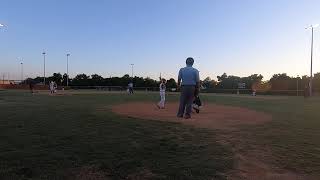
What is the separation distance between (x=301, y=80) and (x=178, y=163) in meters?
88.3

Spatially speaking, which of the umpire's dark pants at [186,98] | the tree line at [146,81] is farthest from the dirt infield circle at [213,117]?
the tree line at [146,81]

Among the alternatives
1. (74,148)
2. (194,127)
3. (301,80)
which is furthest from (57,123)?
(301,80)

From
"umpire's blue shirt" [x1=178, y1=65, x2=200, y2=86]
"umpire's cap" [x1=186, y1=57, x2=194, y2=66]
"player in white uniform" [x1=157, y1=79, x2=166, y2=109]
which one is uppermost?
"umpire's cap" [x1=186, y1=57, x2=194, y2=66]

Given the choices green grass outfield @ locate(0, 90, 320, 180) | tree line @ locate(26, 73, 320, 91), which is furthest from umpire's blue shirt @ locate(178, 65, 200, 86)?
tree line @ locate(26, 73, 320, 91)

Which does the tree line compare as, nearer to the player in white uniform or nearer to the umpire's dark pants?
the player in white uniform

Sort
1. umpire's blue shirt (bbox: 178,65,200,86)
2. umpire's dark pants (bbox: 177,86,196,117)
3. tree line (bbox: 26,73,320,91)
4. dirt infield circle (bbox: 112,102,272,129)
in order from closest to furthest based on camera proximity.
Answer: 1. dirt infield circle (bbox: 112,102,272,129)
2. umpire's blue shirt (bbox: 178,65,200,86)
3. umpire's dark pants (bbox: 177,86,196,117)
4. tree line (bbox: 26,73,320,91)

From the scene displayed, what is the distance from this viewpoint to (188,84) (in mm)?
13977

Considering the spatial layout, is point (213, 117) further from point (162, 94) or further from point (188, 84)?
point (162, 94)

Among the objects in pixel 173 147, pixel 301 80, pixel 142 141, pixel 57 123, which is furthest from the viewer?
pixel 301 80

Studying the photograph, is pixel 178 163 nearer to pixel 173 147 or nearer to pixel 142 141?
pixel 173 147

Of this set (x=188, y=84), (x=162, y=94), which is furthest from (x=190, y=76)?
(x=162, y=94)

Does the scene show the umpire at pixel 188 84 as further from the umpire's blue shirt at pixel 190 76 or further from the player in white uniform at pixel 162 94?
the player in white uniform at pixel 162 94

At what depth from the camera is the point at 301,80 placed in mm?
91312

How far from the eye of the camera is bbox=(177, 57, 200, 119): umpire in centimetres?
1396
